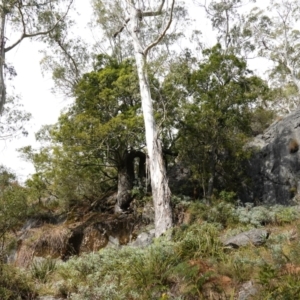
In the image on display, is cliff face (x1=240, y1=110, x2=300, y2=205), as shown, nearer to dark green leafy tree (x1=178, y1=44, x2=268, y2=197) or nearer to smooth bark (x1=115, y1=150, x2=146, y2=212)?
dark green leafy tree (x1=178, y1=44, x2=268, y2=197)

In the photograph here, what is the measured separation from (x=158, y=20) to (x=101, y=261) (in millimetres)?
11192

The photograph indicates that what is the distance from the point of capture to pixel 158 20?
49.5 ft

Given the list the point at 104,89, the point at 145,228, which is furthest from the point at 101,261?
the point at 104,89

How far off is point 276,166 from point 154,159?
15.0 feet

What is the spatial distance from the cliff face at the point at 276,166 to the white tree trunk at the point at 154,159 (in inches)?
152

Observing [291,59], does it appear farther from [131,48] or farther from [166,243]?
[166,243]

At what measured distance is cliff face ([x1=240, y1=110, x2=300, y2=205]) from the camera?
11.8 meters

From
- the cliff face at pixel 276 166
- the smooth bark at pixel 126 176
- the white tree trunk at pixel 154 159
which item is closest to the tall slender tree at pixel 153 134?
the white tree trunk at pixel 154 159

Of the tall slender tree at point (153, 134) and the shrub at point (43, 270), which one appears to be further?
the tall slender tree at point (153, 134)

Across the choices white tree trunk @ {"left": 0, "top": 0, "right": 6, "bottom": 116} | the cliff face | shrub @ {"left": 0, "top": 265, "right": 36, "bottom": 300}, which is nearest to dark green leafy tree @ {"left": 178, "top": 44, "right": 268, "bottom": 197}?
the cliff face

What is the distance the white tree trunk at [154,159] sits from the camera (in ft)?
31.3

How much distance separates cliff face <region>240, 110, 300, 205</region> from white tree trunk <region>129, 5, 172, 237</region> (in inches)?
152

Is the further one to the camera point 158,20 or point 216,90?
point 158,20

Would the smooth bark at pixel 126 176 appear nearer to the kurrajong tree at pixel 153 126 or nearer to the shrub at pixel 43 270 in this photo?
the kurrajong tree at pixel 153 126
